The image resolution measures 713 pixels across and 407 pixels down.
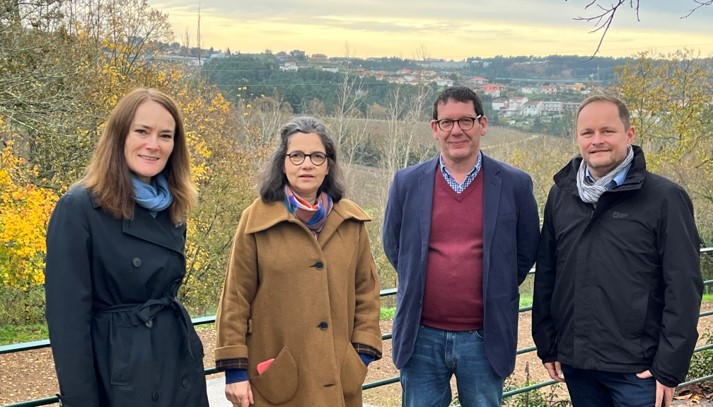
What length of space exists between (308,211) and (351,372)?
705 millimetres

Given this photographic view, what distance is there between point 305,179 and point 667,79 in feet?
89.0

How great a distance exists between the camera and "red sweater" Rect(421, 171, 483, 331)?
3.39 meters

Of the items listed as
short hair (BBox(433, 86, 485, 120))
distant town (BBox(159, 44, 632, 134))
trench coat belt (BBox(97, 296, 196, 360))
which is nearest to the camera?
trench coat belt (BBox(97, 296, 196, 360))

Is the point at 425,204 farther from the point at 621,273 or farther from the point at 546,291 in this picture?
the point at 621,273

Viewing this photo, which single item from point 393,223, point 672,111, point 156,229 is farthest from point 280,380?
point 672,111

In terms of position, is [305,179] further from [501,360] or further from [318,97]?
[318,97]

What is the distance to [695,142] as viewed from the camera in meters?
26.3

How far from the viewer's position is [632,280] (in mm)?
3193

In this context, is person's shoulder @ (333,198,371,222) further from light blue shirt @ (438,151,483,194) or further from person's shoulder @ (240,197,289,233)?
light blue shirt @ (438,151,483,194)

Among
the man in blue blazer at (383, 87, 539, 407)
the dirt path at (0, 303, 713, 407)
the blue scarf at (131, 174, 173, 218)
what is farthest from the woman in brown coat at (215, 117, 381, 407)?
the dirt path at (0, 303, 713, 407)

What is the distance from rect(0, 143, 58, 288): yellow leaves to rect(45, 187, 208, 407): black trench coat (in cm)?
1381

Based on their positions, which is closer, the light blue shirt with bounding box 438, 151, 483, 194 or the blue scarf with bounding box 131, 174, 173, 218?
the blue scarf with bounding box 131, 174, 173, 218

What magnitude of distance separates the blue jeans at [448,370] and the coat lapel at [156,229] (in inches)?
51.6

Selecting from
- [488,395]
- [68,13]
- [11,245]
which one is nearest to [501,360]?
Answer: [488,395]
